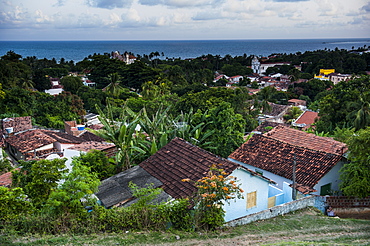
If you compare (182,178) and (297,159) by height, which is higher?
(182,178)

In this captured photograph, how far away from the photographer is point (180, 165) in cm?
1117

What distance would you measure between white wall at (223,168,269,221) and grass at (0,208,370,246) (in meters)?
0.67

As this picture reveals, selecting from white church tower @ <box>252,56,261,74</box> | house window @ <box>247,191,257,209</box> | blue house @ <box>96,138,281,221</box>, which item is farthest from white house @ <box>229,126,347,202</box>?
white church tower @ <box>252,56,261,74</box>

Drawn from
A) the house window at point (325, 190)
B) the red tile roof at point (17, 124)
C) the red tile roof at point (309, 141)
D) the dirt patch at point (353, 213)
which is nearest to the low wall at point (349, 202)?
the dirt patch at point (353, 213)

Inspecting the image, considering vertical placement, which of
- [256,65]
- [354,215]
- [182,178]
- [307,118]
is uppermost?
[182,178]

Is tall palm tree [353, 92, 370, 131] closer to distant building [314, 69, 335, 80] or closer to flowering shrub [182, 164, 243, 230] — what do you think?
flowering shrub [182, 164, 243, 230]

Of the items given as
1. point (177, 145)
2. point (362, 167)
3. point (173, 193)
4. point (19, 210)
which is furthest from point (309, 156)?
point (19, 210)

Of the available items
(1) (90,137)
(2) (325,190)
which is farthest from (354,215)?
(1) (90,137)

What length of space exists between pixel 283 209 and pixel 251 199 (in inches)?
40.6

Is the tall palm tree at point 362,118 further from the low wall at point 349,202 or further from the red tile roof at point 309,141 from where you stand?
the low wall at point 349,202

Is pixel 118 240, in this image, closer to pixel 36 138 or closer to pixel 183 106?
pixel 36 138

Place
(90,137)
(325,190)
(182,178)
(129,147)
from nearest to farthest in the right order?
(182,178)
(129,147)
(325,190)
(90,137)

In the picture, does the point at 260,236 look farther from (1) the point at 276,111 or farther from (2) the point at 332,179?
(1) the point at 276,111

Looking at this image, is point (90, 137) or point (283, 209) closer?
point (283, 209)
